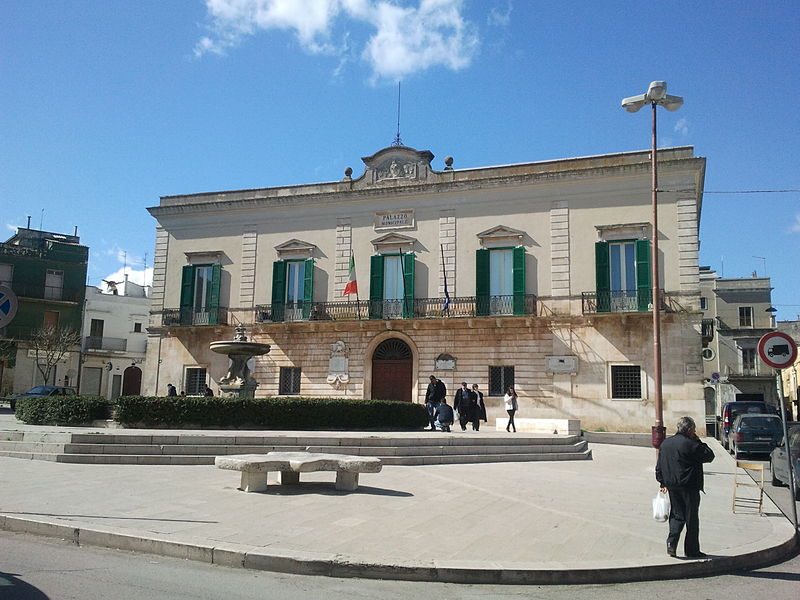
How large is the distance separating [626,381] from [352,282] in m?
10.6

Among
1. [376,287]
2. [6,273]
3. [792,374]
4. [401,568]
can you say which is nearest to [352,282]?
[376,287]

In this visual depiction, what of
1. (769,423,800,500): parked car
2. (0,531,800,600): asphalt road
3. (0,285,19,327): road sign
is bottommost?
(0,531,800,600): asphalt road

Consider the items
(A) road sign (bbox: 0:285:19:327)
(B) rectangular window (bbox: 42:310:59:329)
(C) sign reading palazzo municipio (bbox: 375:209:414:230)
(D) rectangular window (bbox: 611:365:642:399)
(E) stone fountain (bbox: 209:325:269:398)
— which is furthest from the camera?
(B) rectangular window (bbox: 42:310:59:329)

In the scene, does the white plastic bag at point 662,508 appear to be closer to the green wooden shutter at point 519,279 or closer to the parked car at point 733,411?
the green wooden shutter at point 519,279

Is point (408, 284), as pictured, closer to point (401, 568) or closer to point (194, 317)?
point (194, 317)

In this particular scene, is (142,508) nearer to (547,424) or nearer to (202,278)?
(547,424)

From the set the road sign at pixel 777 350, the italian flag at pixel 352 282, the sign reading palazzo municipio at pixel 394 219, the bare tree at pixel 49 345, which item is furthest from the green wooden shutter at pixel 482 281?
the bare tree at pixel 49 345

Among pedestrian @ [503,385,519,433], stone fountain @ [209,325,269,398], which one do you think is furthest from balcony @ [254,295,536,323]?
stone fountain @ [209,325,269,398]

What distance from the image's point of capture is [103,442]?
13.1 metres

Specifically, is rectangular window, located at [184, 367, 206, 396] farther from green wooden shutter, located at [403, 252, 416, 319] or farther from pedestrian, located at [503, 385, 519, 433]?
pedestrian, located at [503, 385, 519, 433]

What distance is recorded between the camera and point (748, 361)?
160 feet

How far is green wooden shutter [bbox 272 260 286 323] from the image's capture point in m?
28.1

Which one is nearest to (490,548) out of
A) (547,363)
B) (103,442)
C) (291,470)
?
(291,470)

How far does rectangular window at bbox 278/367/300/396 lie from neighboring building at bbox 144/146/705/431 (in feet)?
0.26
